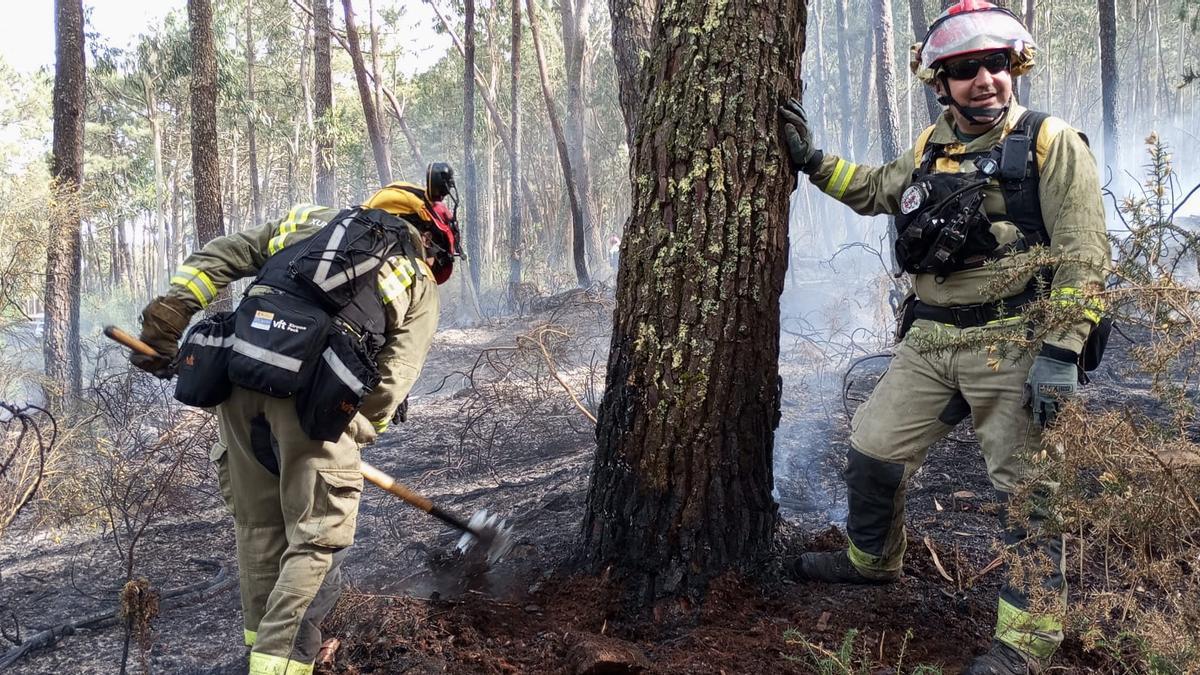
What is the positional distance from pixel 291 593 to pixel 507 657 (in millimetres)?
693

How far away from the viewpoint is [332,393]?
234 centimetres

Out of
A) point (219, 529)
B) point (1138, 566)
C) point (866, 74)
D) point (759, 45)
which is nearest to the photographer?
point (1138, 566)

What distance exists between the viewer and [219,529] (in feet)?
14.3

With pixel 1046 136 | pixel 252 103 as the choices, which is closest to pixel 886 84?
pixel 1046 136

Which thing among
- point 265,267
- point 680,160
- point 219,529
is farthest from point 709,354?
point 219,529

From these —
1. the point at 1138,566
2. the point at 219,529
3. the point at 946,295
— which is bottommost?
the point at 219,529

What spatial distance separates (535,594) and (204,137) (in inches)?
270

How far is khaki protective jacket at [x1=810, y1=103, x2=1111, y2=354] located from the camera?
88.6 inches

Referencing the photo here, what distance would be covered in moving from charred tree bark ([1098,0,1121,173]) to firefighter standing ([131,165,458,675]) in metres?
11.2

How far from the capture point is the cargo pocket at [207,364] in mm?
2336

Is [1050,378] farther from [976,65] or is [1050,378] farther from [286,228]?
[286,228]

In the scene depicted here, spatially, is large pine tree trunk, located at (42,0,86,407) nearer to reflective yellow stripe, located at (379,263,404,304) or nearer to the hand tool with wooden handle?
the hand tool with wooden handle

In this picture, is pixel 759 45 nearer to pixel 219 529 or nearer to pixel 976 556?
pixel 976 556

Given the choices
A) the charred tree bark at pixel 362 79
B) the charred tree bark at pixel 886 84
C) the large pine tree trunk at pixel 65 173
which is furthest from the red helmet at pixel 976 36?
the charred tree bark at pixel 362 79
